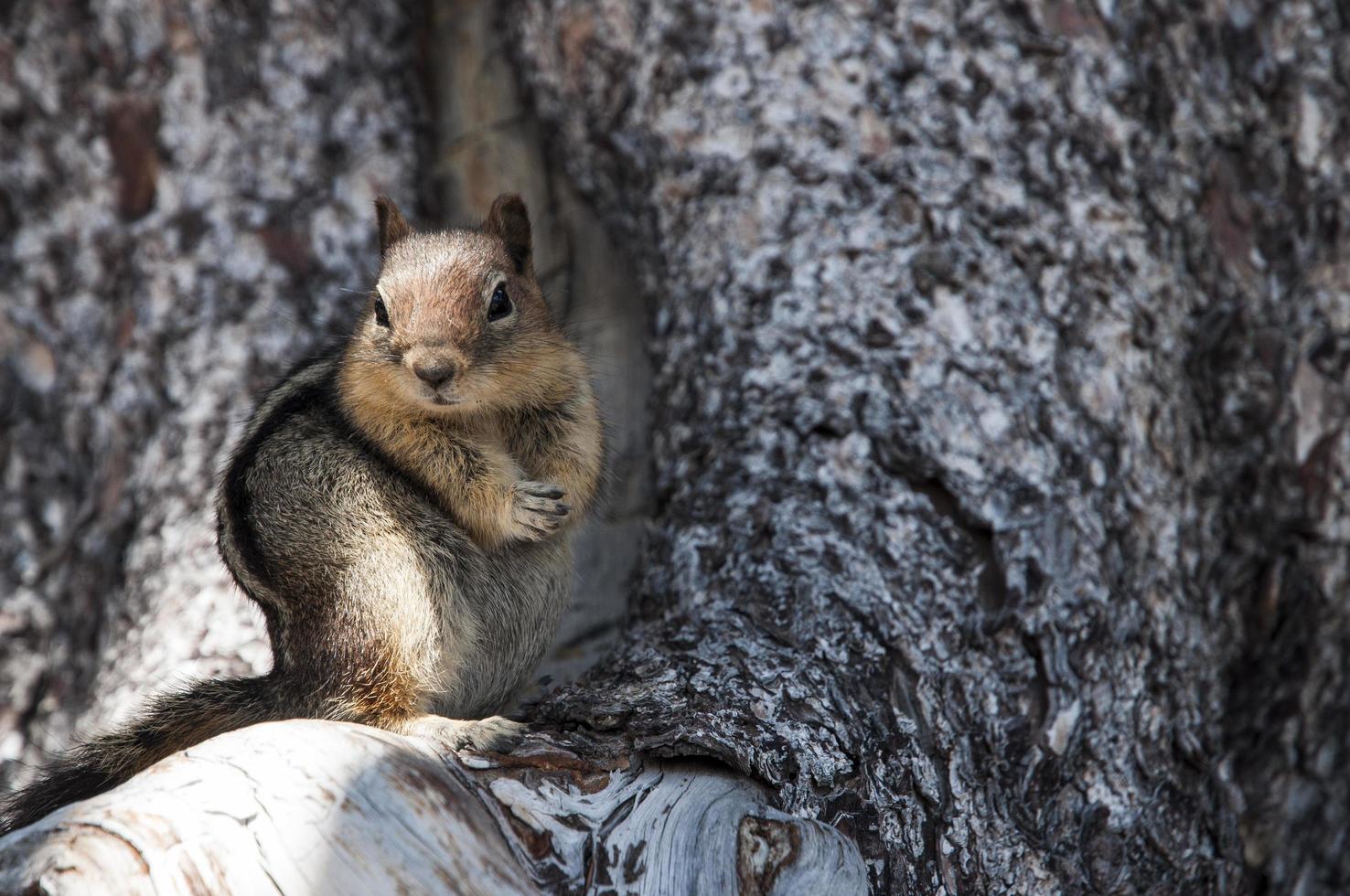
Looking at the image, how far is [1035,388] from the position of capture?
9.03 ft

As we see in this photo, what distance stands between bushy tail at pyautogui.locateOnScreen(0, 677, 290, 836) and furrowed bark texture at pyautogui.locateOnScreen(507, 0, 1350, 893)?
2.45 ft

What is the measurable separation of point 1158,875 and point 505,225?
1.88m

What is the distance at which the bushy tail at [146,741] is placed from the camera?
227cm

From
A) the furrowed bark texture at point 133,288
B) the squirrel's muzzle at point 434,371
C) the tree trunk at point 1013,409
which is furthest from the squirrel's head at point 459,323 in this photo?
the furrowed bark texture at point 133,288

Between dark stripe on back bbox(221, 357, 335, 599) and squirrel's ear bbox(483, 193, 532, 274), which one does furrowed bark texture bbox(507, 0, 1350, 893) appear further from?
dark stripe on back bbox(221, 357, 335, 599)

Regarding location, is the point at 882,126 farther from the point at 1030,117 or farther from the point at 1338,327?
the point at 1338,327

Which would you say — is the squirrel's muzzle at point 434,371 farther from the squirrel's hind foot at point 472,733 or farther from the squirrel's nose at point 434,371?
the squirrel's hind foot at point 472,733

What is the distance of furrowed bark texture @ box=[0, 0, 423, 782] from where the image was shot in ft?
10.5

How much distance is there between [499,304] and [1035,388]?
3.88 feet

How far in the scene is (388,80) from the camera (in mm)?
3664

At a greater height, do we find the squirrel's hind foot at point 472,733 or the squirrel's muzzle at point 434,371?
the squirrel's muzzle at point 434,371

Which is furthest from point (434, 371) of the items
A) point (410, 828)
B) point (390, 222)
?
point (410, 828)

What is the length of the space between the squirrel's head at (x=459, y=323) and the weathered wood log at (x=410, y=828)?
26.1 inches

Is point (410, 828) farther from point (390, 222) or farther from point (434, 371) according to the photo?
point (390, 222)
